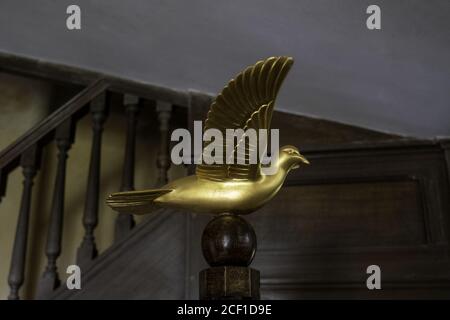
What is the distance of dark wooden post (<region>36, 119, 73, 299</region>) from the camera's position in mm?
1568

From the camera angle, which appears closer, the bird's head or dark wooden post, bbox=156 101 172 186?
the bird's head

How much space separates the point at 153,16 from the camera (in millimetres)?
1454

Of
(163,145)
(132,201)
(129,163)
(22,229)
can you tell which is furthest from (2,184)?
(132,201)

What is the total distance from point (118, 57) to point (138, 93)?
15cm

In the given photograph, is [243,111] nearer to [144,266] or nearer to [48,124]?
[144,266]

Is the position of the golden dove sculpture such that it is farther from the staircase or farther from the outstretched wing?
the staircase

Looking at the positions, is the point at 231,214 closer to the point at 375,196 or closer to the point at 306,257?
the point at 306,257

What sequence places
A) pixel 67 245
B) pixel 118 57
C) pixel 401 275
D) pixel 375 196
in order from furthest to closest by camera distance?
pixel 67 245
pixel 118 57
pixel 375 196
pixel 401 275

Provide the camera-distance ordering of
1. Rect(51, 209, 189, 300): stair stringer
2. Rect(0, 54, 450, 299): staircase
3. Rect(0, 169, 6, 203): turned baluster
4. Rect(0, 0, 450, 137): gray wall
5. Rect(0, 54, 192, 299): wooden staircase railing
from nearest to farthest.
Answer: Rect(0, 0, 450, 137): gray wall, Rect(0, 54, 450, 299): staircase, Rect(51, 209, 189, 300): stair stringer, Rect(0, 54, 192, 299): wooden staircase railing, Rect(0, 169, 6, 203): turned baluster

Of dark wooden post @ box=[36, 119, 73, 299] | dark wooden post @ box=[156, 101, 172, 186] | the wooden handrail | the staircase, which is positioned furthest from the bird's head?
the wooden handrail

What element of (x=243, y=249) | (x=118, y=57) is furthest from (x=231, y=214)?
(x=118, y=57)

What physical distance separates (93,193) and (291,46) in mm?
784

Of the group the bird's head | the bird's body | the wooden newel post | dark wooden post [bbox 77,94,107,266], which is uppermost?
dark wooden post [bbox 77,94,107,266]
